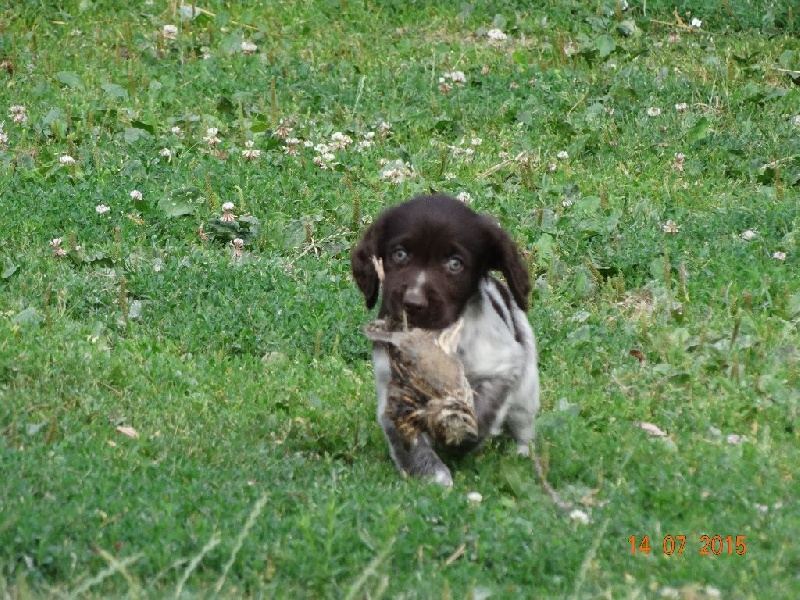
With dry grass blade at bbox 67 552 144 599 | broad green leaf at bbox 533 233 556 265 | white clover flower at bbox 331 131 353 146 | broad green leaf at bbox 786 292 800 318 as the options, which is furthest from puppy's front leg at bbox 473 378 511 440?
white clover flower at bbox 331 131 353 146

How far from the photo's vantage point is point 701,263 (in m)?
9.42

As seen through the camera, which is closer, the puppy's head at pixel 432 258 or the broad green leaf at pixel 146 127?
the puppy's head at pixel 432 258

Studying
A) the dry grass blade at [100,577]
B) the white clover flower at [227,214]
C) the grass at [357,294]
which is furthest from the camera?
the white clover flower at [227,214]

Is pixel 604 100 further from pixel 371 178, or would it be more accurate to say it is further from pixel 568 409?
pixel 568 409

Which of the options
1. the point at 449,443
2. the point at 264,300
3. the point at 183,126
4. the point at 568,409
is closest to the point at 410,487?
the point at 449,443

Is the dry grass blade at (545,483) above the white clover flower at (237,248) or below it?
above

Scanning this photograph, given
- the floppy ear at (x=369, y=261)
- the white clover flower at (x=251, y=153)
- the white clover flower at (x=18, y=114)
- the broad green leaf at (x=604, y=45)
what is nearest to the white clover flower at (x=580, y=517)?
the floppy ear at (x=369, y=261)

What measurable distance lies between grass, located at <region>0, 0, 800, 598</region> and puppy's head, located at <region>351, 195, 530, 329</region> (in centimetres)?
73

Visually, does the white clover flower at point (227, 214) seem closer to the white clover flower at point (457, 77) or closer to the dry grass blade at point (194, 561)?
the white clover flower at point (457, 77)

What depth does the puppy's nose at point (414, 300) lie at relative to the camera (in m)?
6.39

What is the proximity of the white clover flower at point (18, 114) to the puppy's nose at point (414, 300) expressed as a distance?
596 centimetres

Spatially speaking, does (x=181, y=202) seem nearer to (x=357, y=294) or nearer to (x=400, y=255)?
(x=357, y=294)

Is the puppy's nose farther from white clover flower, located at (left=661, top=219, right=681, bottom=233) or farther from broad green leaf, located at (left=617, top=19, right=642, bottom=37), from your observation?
broad green leaf, located at (left=617, top=19, right=642, bottom=37)
